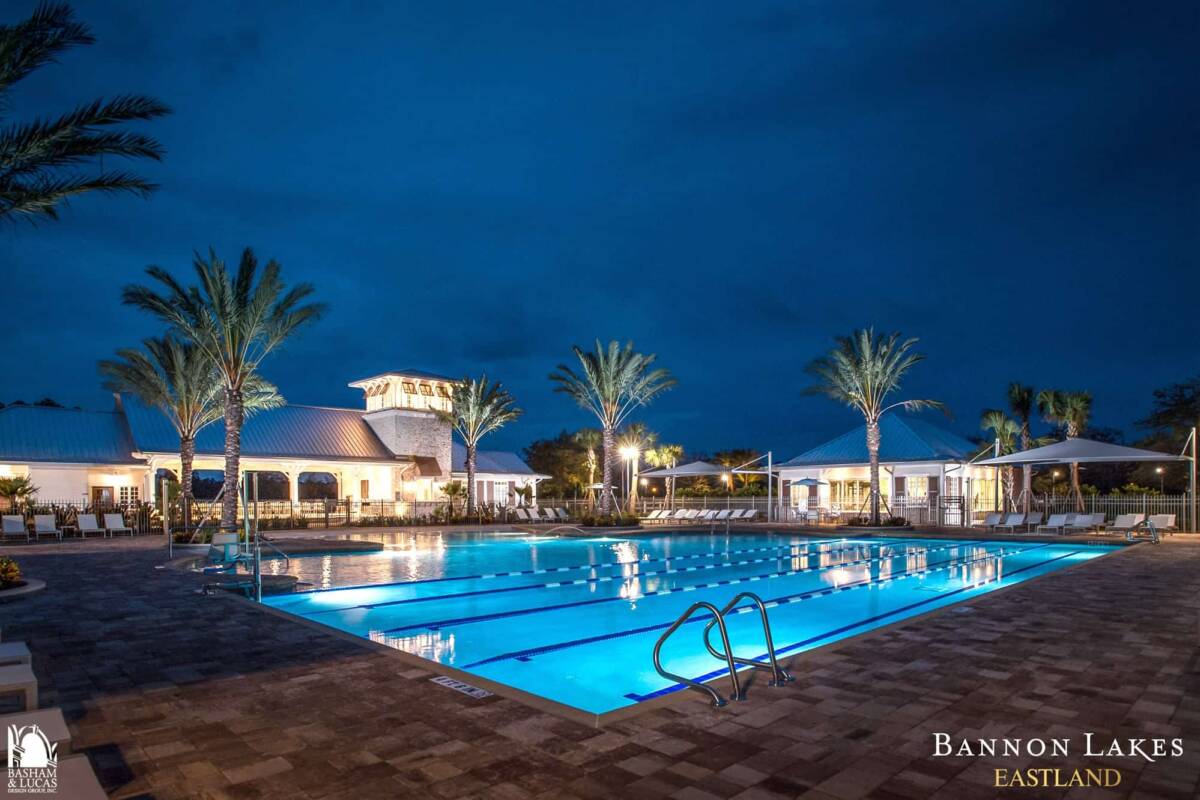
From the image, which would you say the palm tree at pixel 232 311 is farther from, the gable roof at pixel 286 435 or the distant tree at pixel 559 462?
the distant tree at pixel 559 462

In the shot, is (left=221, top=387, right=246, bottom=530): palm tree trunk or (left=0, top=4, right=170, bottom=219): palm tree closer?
(left=0, top=4, right=170, bottom=219): palm tree

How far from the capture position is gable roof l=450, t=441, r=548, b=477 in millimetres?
44438

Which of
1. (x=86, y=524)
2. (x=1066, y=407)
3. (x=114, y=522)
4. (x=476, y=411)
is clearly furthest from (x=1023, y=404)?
(x=86, y=524)

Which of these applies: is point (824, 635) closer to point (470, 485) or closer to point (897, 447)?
point (470, 485)

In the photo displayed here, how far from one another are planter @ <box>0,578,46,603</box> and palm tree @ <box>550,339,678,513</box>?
21219mm

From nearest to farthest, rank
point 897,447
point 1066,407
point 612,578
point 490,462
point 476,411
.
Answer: point 612,578 < point 476,411 < point 897,447 < point 1066,407 < point 490,462

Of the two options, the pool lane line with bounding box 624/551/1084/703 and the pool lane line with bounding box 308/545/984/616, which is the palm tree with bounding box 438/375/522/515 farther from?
the pool lane line with bounding box 624/551/1084/703

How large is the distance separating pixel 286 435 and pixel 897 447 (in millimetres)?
28470

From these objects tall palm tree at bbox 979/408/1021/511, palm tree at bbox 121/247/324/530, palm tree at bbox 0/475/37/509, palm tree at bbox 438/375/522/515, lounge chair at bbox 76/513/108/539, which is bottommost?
lounge chair at bbox 76/513/108/539

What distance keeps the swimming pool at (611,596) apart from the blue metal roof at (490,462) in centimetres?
2126

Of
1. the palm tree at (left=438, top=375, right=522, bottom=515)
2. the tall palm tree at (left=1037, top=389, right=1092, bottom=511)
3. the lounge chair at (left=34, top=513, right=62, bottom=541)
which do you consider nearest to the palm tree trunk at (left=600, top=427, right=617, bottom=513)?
the palm tree at (left=438, top=375, right=522, bottom=515)

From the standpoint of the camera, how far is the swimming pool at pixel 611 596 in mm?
8594

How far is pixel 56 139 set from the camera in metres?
10.3

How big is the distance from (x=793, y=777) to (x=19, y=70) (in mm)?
12109
